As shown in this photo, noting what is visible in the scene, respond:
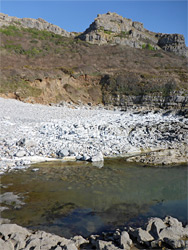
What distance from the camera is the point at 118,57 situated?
32.7 m

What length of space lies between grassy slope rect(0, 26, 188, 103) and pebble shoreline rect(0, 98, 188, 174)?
996 centimetres

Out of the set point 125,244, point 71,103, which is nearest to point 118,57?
point 71,103

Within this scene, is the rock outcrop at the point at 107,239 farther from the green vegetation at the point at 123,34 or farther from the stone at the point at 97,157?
the green vegetation at the point at 123,34

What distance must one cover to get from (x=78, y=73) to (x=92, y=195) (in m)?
21.2

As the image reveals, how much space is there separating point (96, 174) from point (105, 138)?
3.45 m

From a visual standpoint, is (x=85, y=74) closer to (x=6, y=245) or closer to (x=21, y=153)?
(x=21, y=153)

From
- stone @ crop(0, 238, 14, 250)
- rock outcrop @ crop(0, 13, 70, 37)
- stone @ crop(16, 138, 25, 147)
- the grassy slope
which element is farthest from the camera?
rock outcrop @ crop(0, 13, 70, 37)

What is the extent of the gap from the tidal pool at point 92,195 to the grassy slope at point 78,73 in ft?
50.1

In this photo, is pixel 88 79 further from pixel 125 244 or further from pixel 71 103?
pixel 125 244

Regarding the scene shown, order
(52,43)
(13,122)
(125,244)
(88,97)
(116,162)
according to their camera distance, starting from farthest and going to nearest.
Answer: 1. (52,43)
2. (88,97)
3. (13,122)
4. (116,162)
5. (125,244)

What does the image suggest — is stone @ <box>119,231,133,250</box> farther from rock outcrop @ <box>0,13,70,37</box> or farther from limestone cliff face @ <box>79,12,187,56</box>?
rock outcrop @ <box>0,13,70,37</box>

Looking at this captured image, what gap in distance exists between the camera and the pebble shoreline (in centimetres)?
889

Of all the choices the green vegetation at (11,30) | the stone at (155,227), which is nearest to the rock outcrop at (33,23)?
the green vegetation at (11,30)

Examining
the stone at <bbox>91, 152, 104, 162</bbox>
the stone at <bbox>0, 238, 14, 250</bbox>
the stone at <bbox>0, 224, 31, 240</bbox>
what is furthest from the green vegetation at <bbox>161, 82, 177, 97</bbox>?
the stone at <bbox>0, 238, 14, 250</bbox>
